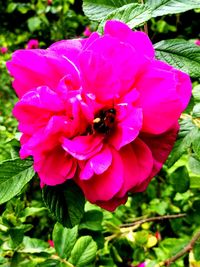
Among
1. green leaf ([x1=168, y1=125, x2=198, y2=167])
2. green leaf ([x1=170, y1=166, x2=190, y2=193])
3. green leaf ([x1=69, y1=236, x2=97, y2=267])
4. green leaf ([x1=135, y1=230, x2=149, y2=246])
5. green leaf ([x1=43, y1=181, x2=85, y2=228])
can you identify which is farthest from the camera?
green leaf ([x1=135, y1=230, x2=149, y2=246])

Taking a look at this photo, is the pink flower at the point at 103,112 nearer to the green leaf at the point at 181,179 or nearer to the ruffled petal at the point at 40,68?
the ruffled petal at the point at 40,68

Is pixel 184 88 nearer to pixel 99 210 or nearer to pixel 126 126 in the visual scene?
pixel 126 126

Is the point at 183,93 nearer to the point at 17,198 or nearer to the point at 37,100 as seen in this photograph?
the point at 37,100

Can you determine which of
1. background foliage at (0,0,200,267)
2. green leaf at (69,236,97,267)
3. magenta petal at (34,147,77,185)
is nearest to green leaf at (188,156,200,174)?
background foliage at (0,0,200,267)

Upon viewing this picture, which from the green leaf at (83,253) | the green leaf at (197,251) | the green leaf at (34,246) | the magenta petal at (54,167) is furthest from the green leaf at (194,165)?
the magenta petal at (54,167)

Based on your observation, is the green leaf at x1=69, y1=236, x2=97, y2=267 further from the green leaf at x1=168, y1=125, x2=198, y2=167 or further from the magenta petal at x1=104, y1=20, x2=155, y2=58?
the magenta petal at x1=104, y1=20, x2=155, y2=58

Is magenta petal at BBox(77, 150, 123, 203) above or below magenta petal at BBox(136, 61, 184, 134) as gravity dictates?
below

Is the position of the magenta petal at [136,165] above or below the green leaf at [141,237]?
above

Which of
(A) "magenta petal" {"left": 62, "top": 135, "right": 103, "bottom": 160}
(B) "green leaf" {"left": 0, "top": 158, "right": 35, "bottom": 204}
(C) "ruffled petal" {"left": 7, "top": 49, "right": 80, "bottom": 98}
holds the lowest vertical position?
(B) "green leaf" {"left": 0, "top": 158, "right": 35, "bottom": 204}
